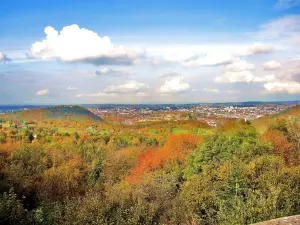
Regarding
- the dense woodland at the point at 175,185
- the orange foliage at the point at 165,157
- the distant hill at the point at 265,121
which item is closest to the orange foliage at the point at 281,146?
the dense woodland at the point at 175,185

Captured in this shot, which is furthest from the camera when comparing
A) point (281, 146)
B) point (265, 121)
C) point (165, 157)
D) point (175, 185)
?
point (265, 121)

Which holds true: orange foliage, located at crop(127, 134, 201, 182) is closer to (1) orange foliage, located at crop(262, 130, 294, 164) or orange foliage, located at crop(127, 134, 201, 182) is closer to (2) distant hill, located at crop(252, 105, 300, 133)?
(2) distant hill, located at crop(252, 105, 300, 133)

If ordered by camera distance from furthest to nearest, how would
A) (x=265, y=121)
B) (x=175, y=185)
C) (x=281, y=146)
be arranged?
(x=265, y=121) → (x=281, y=146) → (x=175, y=185)

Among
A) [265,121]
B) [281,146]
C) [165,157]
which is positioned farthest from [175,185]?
[265,121]

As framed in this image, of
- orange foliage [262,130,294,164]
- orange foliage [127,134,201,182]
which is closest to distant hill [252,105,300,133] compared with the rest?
orange foliage [262,130,294,164]

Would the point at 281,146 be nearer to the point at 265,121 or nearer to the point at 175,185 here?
the point at 175,185

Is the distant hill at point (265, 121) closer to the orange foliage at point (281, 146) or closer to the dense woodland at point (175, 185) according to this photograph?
the dense woodland at point (175, 185)

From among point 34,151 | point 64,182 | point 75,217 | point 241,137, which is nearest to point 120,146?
point 34,151

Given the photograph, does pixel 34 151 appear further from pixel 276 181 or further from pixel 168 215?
pixel 276 181
